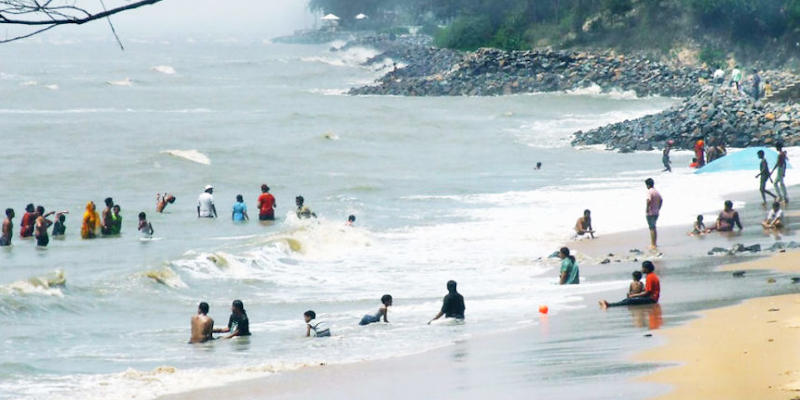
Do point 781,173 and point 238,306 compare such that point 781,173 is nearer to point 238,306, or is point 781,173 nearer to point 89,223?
point 238,306

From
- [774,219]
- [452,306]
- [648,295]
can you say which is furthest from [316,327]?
[774,219]

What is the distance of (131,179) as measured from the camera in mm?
35812

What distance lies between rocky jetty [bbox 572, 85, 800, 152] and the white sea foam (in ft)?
39.5

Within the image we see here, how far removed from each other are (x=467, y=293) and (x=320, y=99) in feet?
173

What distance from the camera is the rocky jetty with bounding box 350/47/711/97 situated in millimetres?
64562

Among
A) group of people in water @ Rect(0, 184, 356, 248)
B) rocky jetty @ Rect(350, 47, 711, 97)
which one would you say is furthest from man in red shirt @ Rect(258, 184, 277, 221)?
rocky jetty @ Rect(350, 47, 711, 97)

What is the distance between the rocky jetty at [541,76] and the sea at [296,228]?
12.1 feet

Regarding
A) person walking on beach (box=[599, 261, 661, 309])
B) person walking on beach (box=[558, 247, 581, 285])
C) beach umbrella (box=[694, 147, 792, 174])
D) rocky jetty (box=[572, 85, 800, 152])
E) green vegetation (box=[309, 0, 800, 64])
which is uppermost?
green vegetation (box=[309, 0, 800, 64])

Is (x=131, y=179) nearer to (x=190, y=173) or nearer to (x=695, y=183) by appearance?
(x=190, y=173)

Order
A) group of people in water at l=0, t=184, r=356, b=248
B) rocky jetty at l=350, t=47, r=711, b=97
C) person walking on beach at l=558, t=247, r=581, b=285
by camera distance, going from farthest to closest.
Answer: rocky jetty at l=350, t=47, r=711, b=97 → group of people in water at l=0, t=184, r=356, b=248 → person walking on beach at l=558, t=247, r=581, b=285

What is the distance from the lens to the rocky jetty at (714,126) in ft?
120

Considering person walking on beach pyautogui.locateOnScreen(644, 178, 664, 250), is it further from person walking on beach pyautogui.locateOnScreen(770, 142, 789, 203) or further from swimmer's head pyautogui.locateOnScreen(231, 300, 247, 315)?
swimmer's head pyautogui.locateOnScreen(231, 300, 247, 315)

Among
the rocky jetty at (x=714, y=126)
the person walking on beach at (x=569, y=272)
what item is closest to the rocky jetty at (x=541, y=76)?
the rocky jetty at (x=714, y=126)

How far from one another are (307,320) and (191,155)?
1087 inches
